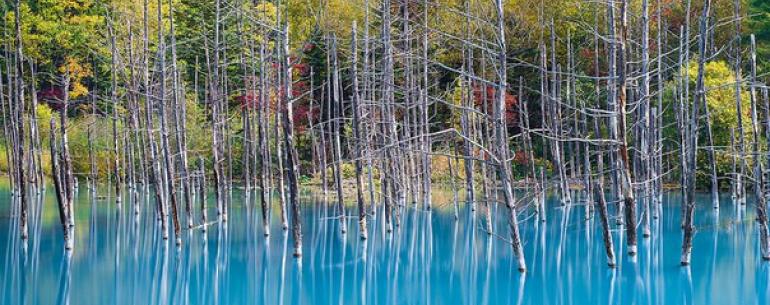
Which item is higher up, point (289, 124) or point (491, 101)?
point (491, 101)

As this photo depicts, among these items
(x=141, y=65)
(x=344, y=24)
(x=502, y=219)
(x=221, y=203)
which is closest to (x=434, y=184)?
(x=344, y=24)

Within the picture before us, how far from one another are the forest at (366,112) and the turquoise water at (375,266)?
23.8 inches

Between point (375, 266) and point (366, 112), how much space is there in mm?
5714

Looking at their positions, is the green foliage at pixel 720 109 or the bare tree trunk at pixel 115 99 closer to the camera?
the bare tree trunk at pixel 115 99

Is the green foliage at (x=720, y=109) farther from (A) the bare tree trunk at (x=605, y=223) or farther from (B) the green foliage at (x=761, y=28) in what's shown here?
(A) the bare tree trunk at (x=605, y=223)

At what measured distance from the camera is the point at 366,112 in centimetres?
2236

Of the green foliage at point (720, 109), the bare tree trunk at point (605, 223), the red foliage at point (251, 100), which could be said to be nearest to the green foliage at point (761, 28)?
the green foliage at point (720, 109)

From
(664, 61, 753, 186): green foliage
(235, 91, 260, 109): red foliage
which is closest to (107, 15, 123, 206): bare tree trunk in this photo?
(235, 91, 260, 109): red foliage

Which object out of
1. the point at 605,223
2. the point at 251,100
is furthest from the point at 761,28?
the point at 605,223

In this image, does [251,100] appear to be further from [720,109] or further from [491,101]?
[720,109]

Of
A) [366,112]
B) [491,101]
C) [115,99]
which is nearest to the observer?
[115,99]

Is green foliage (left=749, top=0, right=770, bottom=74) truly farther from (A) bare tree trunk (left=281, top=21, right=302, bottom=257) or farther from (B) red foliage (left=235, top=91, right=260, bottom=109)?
(A) bare tree trunk (left=281, top=21, right=302, bottom=257)

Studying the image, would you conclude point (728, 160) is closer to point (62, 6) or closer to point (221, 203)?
point (221, 203)

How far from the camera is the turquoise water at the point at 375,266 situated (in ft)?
46.7
